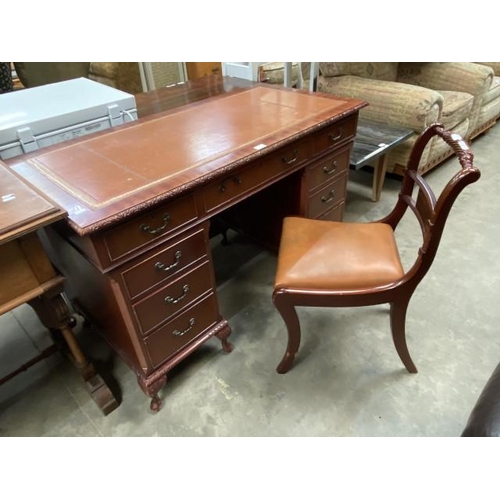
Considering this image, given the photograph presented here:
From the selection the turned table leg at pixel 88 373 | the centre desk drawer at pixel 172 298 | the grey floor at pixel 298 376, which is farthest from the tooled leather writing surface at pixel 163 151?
the grey floor at pixel 298 376

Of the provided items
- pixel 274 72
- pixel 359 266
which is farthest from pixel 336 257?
pixel 274 72

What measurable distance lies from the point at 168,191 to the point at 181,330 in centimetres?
50

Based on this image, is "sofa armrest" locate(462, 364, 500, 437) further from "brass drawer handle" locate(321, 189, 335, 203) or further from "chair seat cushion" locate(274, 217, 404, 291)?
"brass drawer handle" locate(321, 189, 335, 203)

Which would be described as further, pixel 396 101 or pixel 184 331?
pixel 396 101

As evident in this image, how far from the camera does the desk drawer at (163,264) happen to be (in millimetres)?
972

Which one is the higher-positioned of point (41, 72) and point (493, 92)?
point (41, 72)

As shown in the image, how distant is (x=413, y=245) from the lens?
1.94m

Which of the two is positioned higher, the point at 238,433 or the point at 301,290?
the point at 301,290

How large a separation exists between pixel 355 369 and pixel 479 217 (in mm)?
1349

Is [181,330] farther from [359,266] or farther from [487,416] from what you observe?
[487,416]

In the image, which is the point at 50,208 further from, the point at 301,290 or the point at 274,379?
the point at 274,379

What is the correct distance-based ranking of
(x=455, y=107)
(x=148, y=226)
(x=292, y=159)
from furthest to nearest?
(x=455, y=107) < (x=292, y=159) < (x=148, y=226)

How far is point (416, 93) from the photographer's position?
2.13 m

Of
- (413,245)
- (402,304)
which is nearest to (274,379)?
(402,304)
